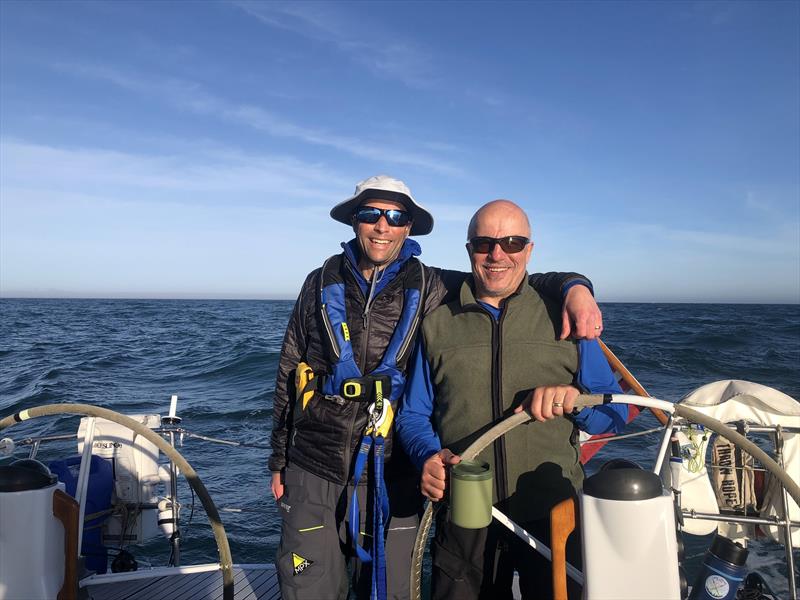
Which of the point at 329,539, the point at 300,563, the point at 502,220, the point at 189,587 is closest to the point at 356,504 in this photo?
the point at 329,539

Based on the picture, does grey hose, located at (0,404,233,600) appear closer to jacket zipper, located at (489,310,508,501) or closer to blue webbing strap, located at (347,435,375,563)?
blue webbing strap, located at (347,435,375,563)

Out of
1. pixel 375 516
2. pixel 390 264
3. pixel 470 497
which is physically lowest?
pixel 375 516

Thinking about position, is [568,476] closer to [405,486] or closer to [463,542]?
[463,542]

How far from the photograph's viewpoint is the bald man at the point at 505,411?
9.05 ft

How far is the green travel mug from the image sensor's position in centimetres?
235

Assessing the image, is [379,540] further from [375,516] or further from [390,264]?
[390,264]

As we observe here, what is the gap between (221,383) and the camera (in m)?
17.2

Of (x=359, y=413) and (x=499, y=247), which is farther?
(x=359, y=413)

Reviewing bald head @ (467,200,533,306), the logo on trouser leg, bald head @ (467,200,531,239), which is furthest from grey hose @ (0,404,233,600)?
bald head @ (467,200,531,239)

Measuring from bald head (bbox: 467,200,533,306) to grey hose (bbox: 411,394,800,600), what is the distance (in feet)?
2.40

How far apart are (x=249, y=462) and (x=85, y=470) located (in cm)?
628

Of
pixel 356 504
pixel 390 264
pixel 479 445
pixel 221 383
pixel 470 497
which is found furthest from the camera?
pixel 221 383

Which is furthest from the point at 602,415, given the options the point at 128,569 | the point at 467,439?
the point at 128,569

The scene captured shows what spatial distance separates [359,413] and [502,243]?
1237mm
